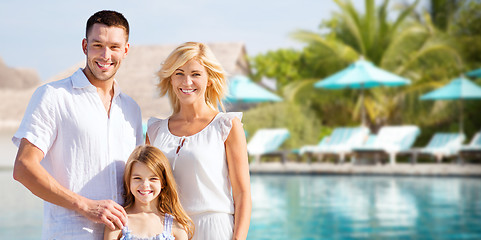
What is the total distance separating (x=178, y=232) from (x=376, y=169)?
14904 mm

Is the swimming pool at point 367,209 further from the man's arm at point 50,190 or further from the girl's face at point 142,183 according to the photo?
the man's arm at point 50,190

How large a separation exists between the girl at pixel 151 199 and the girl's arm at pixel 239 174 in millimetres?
208

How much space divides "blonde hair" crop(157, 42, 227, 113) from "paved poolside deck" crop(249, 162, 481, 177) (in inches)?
561

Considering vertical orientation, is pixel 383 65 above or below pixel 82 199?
above

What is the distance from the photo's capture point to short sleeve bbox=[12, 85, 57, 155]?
84.5 inches

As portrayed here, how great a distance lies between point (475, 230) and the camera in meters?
8.52

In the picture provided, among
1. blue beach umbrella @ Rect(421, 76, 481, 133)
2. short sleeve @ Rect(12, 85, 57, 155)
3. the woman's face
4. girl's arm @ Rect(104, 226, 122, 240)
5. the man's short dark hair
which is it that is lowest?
girl's arm @ Rect(104, 226, 122, 240)

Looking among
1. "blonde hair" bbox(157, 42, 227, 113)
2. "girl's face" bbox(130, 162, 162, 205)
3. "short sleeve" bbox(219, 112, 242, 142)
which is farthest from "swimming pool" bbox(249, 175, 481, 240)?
"girl's face" bbox(130, 162, 162, 205)

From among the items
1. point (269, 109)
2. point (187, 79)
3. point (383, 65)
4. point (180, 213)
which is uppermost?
point (383, 65)

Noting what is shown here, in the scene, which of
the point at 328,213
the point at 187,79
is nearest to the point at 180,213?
the point at 187,79

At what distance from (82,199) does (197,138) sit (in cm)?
52

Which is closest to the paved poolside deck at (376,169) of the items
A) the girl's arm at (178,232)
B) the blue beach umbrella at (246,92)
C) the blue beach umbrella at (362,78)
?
the blue beach umbrella at (246,92)

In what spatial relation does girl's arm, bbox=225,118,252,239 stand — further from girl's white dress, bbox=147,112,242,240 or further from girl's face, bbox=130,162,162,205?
girl's face, bbox=130,162,162,205

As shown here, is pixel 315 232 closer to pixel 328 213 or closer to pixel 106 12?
pixel 328 213
